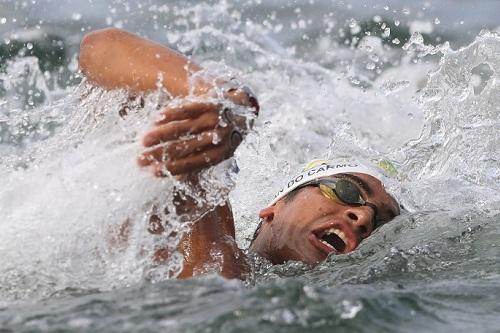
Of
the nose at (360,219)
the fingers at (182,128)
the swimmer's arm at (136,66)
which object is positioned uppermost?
the swimmer's arm at (136,66)

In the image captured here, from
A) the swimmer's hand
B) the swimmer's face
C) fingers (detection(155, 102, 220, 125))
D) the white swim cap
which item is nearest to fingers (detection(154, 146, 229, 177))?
the swimmer's hand

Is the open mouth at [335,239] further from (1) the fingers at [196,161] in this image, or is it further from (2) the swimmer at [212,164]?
(1) the fingers at [196,161]

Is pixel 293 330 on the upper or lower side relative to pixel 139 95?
lower

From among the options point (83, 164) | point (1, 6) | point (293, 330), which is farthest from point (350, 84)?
point (293, 330)

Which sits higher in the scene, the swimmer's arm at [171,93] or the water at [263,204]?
the swimmer's arm at [171,93]

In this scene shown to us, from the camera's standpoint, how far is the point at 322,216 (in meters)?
4.72

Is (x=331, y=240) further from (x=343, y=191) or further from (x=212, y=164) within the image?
(x=212, y=164)

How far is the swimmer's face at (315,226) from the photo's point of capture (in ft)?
15.3

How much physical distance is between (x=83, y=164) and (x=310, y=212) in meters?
1.38

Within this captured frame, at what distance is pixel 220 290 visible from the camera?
133 inches

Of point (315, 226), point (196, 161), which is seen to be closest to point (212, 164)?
point (196, 161)

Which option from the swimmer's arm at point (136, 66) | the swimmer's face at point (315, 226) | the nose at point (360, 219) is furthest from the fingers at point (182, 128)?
the nose at point (360, 219)

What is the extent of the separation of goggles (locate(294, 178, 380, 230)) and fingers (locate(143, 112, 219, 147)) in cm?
156

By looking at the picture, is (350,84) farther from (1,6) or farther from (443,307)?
(443,307)
